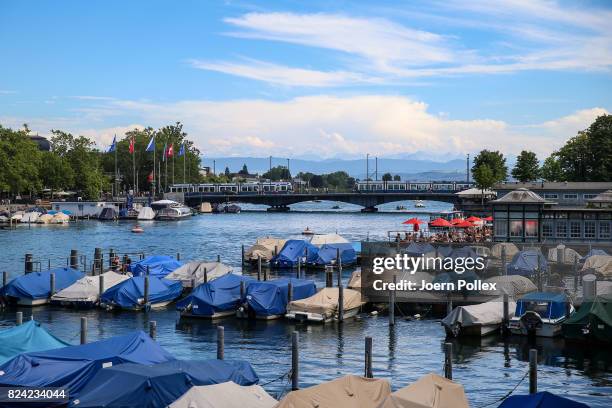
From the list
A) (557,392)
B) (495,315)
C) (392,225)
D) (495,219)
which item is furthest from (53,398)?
(392,225)

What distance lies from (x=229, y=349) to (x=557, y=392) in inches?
649

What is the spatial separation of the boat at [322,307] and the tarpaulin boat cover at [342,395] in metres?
22.3

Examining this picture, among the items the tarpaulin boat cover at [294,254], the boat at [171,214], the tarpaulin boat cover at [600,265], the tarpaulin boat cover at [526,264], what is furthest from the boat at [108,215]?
the tarpaulin boat cover at [600,265]

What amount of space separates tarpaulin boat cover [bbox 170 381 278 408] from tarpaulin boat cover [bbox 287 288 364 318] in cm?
2178

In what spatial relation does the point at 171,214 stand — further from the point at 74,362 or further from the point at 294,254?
the point at 74,362

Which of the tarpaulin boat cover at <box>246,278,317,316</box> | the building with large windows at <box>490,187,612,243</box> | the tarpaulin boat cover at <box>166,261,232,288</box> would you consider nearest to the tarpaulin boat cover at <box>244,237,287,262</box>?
the tarpaulin boat cover at <box>166,261,232,288</box>

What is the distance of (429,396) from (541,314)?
2108 centimetres

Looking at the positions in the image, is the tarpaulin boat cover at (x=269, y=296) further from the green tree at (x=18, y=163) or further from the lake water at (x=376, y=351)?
the green tree at (x=18, y=163)

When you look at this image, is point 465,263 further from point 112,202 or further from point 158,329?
point 112,202

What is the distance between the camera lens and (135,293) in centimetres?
5422

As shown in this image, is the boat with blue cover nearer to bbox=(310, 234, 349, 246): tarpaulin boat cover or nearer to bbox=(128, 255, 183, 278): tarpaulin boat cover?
bbox=(128, 255, 183, 278): tarpaulin boat cover

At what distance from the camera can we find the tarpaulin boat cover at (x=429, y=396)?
989 inches

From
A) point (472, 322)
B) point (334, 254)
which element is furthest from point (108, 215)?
point (472, 322)

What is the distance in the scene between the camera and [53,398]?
28516mm
